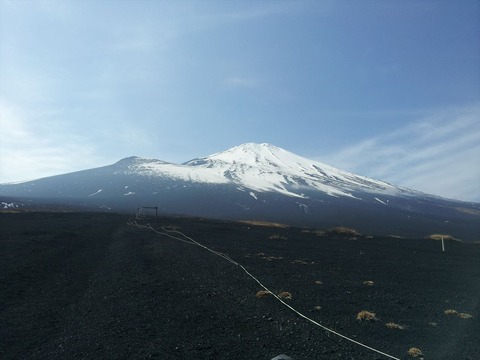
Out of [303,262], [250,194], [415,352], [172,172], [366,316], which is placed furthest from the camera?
[172,172]

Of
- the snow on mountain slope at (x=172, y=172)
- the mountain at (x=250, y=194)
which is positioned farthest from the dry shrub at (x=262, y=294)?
the snow on mountain slope at (x=172, y=172)

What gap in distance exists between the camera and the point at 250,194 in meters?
114

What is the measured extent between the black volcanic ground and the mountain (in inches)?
2166

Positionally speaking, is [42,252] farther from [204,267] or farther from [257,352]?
[257,352]

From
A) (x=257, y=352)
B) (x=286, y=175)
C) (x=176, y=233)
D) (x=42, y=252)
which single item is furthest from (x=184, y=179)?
(x=257, y=352)

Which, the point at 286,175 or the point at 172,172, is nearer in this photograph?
the point at 172,172

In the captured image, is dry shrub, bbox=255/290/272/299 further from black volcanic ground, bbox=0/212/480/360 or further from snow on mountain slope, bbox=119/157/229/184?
snow on mountain slope, bbox=119/157/229/184

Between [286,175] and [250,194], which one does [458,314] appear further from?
[286,175]

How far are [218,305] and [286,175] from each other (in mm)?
148548

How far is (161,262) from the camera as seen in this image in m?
13.4

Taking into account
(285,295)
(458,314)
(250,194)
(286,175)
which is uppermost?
(286,175)

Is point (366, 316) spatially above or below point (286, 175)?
below

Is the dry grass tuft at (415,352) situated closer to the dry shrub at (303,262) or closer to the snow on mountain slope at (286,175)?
the dry shrub at (303,262)

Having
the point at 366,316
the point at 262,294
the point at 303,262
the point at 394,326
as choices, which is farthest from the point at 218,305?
the point at 303,262
